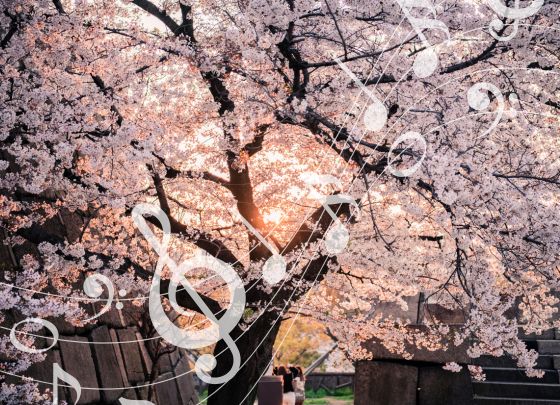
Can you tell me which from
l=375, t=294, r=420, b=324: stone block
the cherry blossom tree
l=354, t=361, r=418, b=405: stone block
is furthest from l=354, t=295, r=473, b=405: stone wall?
the cherry blossom tree

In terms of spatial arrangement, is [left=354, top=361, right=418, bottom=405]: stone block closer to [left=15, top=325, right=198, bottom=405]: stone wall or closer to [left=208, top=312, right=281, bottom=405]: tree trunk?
[left=15, top=325, right=198, bottom=405]: stone wall

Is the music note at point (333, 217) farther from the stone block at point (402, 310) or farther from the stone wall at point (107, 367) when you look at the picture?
the stone block at point (402, 310)

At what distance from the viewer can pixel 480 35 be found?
9.27 meters

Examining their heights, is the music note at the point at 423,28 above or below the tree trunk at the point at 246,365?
above

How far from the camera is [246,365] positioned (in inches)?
401

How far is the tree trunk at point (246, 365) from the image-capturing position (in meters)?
10.2

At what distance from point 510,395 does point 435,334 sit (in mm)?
2674

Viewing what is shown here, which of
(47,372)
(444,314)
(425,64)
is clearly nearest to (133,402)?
(47,372)

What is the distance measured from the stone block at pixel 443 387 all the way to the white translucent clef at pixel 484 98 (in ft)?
19.6

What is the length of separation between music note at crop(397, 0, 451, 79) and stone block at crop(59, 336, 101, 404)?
5548mm

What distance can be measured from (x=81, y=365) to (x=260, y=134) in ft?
12.6

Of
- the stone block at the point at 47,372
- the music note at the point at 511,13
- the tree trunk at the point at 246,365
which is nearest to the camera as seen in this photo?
the music note at the point at 511,13

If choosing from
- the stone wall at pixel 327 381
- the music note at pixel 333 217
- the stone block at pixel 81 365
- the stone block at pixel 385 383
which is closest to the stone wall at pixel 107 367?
the stone block at pixel 81 365
